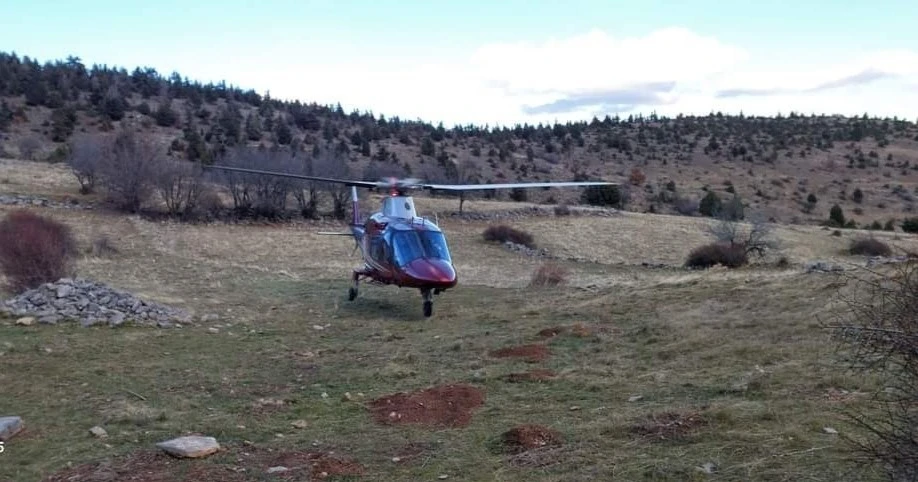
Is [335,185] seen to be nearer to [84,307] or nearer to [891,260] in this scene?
[84,307]

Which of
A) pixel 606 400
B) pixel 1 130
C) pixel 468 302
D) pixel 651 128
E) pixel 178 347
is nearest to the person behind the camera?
pixel 606 400

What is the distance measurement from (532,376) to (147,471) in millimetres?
4873

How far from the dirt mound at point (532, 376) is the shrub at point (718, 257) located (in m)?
20.7

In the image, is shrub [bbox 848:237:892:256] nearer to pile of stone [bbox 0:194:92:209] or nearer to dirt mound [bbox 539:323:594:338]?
dirt mound [bbox 539:323:594:338]

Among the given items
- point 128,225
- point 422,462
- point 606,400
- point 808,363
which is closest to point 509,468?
point 422,462

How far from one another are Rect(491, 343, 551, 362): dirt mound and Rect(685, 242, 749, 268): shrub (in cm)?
1899

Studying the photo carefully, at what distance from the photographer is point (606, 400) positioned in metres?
8.52

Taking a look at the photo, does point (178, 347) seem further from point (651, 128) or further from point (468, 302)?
point (651, 128)

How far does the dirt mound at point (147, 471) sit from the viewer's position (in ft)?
21.4

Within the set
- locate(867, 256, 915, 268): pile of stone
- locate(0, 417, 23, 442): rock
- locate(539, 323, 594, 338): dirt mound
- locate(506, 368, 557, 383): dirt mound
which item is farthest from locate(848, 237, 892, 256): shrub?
locate(0, 417, 23, 442): rock

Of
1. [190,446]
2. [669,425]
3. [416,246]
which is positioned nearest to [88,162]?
[416,246]

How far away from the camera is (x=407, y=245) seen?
651 inches

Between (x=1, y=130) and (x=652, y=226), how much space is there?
44.5 m

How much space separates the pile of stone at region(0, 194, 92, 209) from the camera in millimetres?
32909
